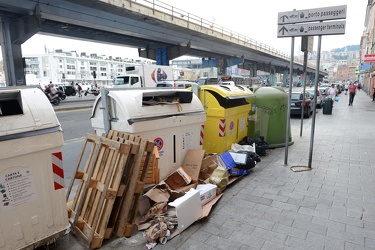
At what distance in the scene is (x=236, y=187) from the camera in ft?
15.4

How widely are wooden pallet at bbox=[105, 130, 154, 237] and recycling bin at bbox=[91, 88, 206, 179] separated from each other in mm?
742

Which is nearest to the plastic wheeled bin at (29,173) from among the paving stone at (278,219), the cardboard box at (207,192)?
→ the cardboard box at (207,192)

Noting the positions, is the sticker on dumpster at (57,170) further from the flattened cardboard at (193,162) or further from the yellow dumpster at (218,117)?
the yellow dumpster at (218,117)

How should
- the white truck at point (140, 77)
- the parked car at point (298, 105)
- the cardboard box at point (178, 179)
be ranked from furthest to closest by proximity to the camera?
the white truck at point (140, 77) → the parked car at point (298, 105) → the cardboard box at point (178, 179)

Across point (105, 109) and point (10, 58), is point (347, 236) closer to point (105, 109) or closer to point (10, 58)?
point (105, 109)

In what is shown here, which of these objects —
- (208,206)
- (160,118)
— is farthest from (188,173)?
(160,118)

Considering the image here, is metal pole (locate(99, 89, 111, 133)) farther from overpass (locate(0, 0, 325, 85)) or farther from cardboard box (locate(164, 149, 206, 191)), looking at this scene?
overpass (locate(0, 0, 325, 85))

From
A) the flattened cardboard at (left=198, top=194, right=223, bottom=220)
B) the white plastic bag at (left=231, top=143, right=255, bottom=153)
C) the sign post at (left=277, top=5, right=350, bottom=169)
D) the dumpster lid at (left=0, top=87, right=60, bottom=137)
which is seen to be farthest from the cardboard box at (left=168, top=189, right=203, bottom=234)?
the sign post at (left=277, top=5, right=350, bottom=169)

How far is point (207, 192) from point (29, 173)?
241 cm

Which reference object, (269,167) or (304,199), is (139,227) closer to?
(304,199)

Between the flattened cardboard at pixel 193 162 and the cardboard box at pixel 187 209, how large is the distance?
996 millimetres

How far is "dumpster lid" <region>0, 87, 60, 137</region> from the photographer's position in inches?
100

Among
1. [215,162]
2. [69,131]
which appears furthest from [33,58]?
[215,162]

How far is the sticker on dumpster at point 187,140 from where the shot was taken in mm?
4855
